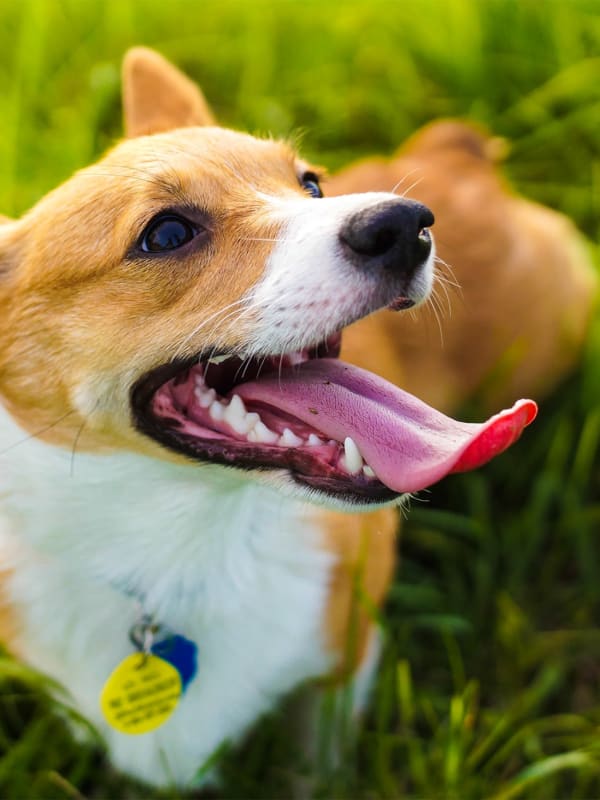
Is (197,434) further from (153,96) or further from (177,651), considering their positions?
(153,96)

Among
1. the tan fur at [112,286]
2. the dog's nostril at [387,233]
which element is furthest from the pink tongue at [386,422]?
the dog's nostril at [387,233]

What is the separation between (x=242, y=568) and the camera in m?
2.47

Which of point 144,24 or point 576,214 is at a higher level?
point 144,24

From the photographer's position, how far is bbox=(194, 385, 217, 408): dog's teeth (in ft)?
7.00

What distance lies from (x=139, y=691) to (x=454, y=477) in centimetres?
168

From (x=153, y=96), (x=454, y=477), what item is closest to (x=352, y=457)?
(x=153, y=96)

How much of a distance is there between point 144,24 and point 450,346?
2897mm

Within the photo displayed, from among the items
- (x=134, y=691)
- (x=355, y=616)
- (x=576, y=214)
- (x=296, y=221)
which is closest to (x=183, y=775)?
(x=134, y=691)

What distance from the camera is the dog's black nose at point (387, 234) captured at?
1.90 meters

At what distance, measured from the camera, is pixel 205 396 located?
7.02ft

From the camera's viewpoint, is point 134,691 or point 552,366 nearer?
point 134,691

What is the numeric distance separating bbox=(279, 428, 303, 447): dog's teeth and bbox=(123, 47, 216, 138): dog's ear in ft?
4.67

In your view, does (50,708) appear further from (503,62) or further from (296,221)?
(503,62)

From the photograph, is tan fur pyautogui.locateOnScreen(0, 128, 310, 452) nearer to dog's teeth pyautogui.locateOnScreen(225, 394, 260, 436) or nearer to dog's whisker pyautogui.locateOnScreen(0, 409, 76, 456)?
Answer: dog's whisker pyautogui.locateOnScreen(0, 409, 76, 456)
